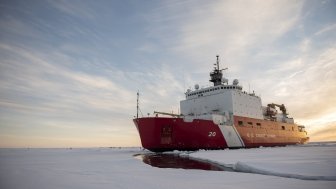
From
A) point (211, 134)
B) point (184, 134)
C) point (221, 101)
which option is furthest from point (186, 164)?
point (221, 101)

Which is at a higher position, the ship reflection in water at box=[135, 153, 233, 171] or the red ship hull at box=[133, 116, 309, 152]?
the red ship hull at box=[133, 116, 309, 152]

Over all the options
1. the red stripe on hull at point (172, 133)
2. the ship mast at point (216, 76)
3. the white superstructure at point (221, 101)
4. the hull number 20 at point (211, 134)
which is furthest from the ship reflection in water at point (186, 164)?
the ship mast at point (216, 76)

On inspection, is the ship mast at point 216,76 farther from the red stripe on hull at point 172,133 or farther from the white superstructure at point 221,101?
the red stripe on hull at point 172,133

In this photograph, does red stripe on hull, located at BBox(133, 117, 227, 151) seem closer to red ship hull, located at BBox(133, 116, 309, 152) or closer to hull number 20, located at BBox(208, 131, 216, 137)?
red ship hull, located at BBox(133, 116, 309, 152)

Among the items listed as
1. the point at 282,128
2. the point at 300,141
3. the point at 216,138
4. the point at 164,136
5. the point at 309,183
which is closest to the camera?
the point at 309,183

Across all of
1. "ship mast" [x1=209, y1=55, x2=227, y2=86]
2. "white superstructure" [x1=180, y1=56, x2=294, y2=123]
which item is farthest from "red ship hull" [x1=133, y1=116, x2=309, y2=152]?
"ship mast" [x1=209, y1=55, x2=227, y2=86]

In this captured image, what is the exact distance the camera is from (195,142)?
22484 mm

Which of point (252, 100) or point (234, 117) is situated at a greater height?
point (252, 100)

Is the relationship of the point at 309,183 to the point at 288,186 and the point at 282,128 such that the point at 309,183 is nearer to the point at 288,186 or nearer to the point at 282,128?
the point at 288,186

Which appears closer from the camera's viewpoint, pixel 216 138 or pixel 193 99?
pixel 216 138

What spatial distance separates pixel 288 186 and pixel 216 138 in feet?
62.9

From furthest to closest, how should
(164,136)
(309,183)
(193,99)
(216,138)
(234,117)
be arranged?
(193,99) < (234,117) < (216,138) < (164,136) < (309,183)

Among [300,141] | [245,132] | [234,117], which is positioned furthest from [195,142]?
[300,141]

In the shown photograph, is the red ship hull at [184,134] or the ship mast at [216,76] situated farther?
the ship mast at [216,76]
